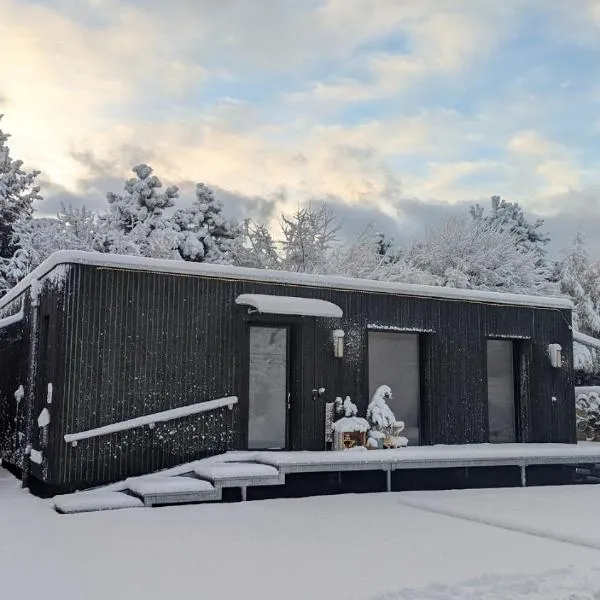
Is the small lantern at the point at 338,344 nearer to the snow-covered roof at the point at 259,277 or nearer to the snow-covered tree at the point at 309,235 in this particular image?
the snow-covered roof at the point at 259,277

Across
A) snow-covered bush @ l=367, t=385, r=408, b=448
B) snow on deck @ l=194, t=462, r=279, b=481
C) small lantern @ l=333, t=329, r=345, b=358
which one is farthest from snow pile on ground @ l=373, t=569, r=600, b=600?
small lantern @ l=333, t=329, r=345, b=358

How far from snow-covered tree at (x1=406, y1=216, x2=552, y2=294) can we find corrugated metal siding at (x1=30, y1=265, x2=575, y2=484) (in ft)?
41.1

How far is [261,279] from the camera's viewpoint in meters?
9.46

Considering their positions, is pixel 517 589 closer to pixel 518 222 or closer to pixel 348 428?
pixel 348 428

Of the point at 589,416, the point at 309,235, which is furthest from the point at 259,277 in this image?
the point at 309,235

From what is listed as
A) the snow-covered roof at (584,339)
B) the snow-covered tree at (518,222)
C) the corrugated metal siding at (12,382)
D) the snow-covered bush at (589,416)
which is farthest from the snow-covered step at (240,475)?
the snow-covered tree at (518,222)

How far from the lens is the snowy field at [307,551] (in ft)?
14.7

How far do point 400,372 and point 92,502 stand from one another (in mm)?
5163

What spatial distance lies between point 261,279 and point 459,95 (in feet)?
17.3

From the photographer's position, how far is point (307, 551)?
555 centimetres

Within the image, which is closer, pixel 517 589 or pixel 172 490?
pixel 517 589

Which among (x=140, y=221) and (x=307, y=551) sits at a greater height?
(x=140, y=221)

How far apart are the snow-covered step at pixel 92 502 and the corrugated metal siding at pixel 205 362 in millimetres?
606

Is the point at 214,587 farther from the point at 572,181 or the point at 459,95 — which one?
the point at 572,181
